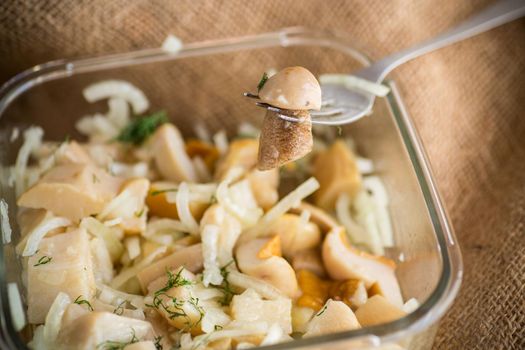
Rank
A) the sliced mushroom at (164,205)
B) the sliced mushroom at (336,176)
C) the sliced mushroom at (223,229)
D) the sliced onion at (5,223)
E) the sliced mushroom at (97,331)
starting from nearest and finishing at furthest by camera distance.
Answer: the sliced mushroom at (97,331) → the sliced onion at (5,223) → the sliced mushroom at (223,229) → the sliced mushroom at (164,205) → the sliced mushroom at (336,176)

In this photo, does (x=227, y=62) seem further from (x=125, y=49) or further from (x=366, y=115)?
(x=366, y=115)

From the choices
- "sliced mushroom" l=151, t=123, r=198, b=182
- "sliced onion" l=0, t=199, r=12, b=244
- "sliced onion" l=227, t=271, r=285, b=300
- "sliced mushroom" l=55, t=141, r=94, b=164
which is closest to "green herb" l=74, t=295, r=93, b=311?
"sliced onion" l=0, t=199, r=12, b=244

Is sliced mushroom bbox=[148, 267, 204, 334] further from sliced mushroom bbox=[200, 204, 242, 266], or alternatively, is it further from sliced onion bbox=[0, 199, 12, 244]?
sliced onion bbox=[0, 199, 12, 244]

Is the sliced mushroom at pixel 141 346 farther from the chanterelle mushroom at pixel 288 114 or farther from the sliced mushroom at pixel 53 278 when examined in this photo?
the chanterelle mushroom at pixel 288 114

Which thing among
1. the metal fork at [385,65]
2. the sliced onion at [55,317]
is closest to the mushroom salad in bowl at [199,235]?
the sliced onion at [55,317]

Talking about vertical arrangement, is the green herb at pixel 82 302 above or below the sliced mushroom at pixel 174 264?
above

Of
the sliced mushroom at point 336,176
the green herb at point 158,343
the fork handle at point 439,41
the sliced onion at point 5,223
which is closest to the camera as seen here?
the green herb at point 158,343

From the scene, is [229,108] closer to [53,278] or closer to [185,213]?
[185,213]

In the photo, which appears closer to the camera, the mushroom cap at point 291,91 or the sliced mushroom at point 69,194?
the mushroom cap at point 291,91
